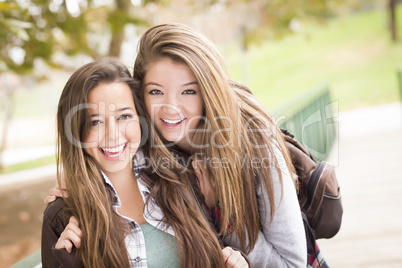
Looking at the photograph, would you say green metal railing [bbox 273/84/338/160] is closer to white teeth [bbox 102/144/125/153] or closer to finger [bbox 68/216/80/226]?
white teeth [bbox 102/144/125/153]

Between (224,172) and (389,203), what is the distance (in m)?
3.15

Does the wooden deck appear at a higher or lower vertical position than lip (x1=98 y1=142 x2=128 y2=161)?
lower

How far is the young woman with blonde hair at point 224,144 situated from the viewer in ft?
6.52

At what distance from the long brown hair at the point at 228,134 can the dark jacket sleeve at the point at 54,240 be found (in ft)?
2.12

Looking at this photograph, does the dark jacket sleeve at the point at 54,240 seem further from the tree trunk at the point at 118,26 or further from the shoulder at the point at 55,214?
the tree trunk at the point at 118,26

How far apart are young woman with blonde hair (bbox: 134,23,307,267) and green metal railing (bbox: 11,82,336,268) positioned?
145cm

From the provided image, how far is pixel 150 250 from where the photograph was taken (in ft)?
6.27

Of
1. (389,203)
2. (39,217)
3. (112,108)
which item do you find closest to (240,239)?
(112,108)

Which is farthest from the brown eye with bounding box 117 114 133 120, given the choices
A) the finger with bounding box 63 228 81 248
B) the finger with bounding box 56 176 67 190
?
the finger with bounding box 63 228 81 248

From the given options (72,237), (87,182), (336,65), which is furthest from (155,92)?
(336,65)

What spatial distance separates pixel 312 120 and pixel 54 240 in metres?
4.28

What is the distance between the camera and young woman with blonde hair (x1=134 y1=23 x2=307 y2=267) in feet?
6.52

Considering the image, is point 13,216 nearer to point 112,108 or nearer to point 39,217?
point 39,217

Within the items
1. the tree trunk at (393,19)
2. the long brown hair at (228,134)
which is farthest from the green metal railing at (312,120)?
the tree trunk at (393,19)
